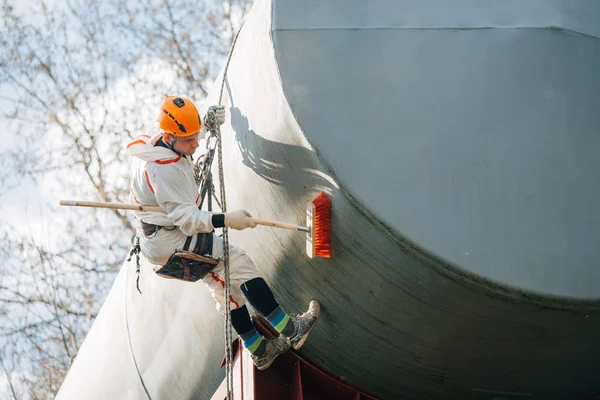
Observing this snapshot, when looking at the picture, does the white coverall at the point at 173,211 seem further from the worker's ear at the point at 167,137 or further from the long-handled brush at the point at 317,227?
the long-handled brush at the point at 317,227

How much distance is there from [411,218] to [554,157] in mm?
727

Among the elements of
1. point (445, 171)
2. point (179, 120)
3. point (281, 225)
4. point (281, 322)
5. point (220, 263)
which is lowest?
point (281, 322)

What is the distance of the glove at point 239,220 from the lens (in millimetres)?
4574

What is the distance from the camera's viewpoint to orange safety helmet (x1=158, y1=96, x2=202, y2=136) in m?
4.88

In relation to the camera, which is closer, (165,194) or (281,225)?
(281,225)

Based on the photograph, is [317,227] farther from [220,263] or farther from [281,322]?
[220,263]

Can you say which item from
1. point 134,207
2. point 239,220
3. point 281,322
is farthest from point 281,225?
point 134,207

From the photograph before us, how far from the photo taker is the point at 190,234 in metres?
4.81

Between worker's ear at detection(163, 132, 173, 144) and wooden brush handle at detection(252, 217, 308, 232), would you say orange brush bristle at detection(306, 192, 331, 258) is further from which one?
worker's ear at detection(163, 132, 173, 144)

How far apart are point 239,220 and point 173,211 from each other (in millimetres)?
429

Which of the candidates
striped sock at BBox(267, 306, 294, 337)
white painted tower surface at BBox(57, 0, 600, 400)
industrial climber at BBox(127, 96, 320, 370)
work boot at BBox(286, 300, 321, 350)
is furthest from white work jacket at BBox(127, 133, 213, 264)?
work boot at BBox(286, 300, 321, 350)

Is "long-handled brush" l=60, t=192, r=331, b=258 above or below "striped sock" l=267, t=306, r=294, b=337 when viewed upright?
above

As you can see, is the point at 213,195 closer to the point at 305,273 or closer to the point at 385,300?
the point at 305,273

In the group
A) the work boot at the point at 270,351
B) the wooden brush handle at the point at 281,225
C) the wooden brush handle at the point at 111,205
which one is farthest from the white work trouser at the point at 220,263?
the wooden brush handle at the point at 281,225
